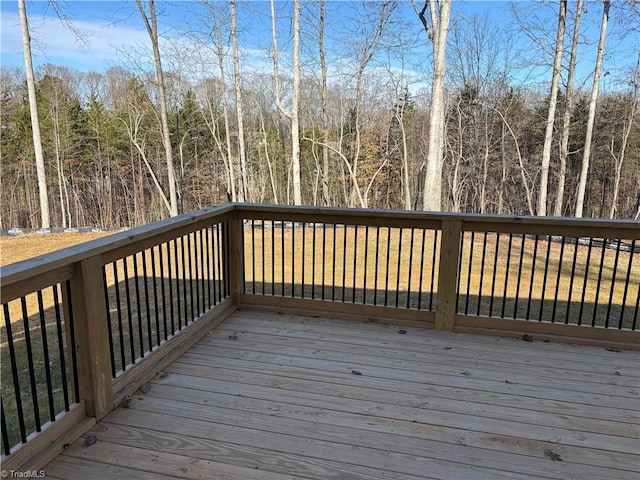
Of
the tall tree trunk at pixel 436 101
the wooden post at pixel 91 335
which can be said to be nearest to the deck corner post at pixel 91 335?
the wooden post at pixel 91 335

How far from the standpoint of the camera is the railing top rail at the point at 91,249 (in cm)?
153

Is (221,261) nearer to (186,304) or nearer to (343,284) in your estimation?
(186,304)

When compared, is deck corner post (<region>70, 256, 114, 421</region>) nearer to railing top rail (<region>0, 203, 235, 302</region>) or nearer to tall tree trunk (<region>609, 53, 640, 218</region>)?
railing top rail (<region>0, 203, 235, 302</region>)

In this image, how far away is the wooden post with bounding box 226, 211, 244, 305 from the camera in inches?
136

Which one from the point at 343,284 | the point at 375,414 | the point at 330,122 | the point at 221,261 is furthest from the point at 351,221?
the point at 330,122

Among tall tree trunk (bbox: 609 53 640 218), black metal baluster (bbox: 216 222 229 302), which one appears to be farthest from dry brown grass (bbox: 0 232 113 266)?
tall tree trunk (bbox: 609 53 640 218)

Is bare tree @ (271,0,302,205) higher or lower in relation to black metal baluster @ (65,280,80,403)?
higher

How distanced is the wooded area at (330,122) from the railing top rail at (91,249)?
289 inches

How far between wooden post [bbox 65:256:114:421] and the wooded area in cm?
803

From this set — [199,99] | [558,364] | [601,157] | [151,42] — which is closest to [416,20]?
[151,42]

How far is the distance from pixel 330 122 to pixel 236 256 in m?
13.8

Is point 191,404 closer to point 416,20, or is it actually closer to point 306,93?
point 416,20

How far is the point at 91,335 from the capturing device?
75.5 inches

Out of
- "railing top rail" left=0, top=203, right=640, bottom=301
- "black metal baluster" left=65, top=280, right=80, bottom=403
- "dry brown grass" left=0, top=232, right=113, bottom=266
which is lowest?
"dry brown grass" left=0, top=232, right=113, bottom=266
